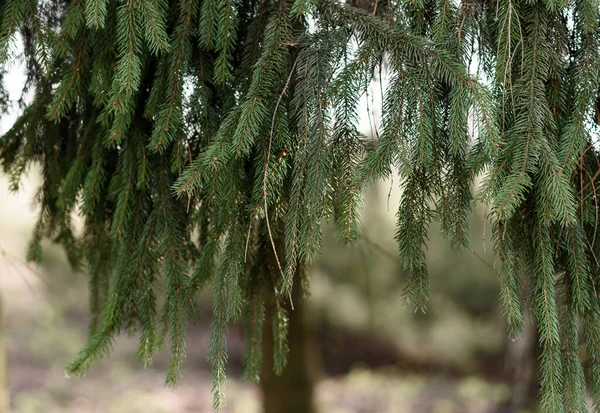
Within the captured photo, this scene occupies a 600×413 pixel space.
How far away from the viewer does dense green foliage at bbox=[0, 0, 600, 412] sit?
1150 mm

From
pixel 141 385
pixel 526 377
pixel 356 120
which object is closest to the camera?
pixel 356 120

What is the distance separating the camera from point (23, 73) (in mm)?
1739

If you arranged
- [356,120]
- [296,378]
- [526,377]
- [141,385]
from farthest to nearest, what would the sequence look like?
1. [141,385]
2. [526,377]
3. [296,378]
4. [356,120]

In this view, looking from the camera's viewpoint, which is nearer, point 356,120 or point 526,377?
point 356,120

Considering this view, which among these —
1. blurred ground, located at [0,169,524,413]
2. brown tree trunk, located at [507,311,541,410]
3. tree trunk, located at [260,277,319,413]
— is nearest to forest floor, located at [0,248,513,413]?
blurred ground, located at [0,169,524,413]

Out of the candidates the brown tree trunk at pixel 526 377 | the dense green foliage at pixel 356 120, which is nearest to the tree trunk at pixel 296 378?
the brown tree trunk at pixel 526 377

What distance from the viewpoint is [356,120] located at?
1.23m

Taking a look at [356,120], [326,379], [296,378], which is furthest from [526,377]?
[356,120]

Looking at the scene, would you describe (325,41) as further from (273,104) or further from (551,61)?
(551,61)

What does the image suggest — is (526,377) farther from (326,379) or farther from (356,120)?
(356,120)

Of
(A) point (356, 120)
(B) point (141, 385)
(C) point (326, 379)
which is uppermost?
(A) point (356, 120)

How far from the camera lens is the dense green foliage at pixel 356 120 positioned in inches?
45.3

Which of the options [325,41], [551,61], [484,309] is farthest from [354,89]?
[484,309]

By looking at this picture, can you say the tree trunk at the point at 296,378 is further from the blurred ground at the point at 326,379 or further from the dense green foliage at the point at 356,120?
the blurred ground at the point at 326,379
